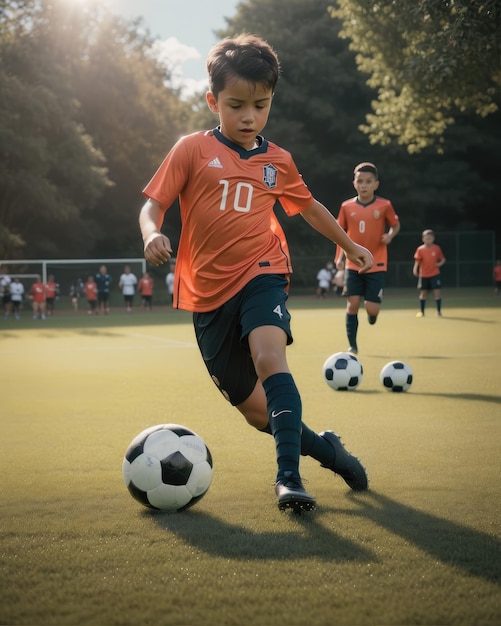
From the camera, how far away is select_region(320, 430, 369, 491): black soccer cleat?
4.65 metres

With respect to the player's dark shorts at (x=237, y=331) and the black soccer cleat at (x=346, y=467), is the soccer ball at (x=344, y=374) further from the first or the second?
the player's dark shorts at (x=237, y=331)

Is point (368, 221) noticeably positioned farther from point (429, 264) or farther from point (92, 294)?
point (92, 294)

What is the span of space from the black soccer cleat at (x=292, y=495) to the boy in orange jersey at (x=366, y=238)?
8.44 m

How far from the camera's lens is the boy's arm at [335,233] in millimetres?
→ 5012

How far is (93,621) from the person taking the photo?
9.38 feet

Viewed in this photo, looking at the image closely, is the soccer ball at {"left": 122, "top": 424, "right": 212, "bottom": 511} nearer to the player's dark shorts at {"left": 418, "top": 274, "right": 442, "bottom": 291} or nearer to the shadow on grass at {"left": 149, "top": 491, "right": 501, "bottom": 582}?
the shadow on grass at {"left": 149, "top": 491, "right": 501, "bottom": 582}

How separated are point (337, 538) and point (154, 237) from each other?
158 cm

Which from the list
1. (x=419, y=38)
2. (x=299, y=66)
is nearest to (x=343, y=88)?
(x=299, y=66)

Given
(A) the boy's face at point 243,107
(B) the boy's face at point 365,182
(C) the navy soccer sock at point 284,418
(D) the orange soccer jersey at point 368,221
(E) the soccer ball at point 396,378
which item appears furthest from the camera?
(D) the orange soccer jersey at point 368,221

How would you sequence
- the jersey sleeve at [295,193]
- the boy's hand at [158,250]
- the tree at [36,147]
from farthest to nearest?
1. the tree at [36,147]
2. the jersey sleeve at [295,193]
3. the boy's hand at [158,250]

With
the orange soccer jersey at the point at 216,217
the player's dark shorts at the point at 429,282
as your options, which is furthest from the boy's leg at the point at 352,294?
the player's dark shorts at the point at 429,282

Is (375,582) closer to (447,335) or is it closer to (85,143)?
(447,335)

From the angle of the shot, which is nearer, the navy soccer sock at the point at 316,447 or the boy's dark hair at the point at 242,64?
the boy's dark hair at the point at 242,64

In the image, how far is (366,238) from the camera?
1328 centimetres
